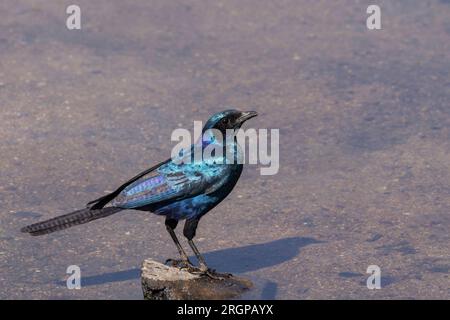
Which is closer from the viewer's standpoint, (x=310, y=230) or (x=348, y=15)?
(x=310, y=230)

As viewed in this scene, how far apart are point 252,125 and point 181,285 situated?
4549 millimetres

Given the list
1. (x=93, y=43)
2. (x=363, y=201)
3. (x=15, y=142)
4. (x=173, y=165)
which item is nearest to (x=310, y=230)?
(x=363, y=201)

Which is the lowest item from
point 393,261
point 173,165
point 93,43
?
point 393,261

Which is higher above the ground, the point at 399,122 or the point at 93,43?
the point at 93,43

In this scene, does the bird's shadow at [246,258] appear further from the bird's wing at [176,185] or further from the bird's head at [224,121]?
the bird's head at [224,121]

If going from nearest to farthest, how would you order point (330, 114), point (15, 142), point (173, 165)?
point (173, 165) → point (15, 142) → point (330, 114)

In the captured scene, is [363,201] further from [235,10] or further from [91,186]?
[235,10]

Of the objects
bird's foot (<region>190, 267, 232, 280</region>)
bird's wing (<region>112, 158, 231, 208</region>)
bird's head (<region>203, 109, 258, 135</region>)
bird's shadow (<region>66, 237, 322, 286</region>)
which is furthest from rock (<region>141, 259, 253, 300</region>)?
bird's head (<region>203, 109, 258, 135</region>)

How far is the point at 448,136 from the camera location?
13.3 meters

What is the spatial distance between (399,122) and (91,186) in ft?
12.4

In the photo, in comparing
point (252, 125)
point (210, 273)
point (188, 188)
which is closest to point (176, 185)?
point (188, 188)

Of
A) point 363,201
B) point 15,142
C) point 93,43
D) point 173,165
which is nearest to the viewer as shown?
point 173,165

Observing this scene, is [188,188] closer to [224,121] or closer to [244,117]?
[224,121]

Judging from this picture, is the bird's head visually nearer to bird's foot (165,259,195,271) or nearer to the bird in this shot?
the bird
